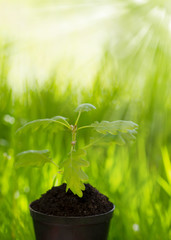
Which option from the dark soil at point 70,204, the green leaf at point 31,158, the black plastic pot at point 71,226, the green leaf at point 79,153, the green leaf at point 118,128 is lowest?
the black plastic pot at point 71,226

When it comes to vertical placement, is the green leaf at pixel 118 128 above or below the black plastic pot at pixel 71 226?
above

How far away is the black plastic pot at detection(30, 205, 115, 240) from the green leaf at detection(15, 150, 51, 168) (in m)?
0.12

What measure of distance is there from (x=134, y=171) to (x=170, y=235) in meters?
0.25

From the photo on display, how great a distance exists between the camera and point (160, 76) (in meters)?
1.27

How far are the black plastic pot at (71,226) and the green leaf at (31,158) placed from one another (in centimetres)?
12

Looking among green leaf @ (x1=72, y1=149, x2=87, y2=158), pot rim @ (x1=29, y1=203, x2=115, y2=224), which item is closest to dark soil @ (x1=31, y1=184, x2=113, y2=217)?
pot rim @ (x1=29, y1=203, x2=115, y2=224)

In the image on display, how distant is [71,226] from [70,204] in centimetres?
5

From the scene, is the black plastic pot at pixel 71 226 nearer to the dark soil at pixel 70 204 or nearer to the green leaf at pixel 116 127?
the dark soil at pixel 70 204

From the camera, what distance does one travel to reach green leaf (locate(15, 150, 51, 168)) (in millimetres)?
833

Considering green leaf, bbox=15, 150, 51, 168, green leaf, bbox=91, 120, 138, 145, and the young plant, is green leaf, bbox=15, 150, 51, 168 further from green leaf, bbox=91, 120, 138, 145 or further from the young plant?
green leaf, bbox=91, 120, 138, 145

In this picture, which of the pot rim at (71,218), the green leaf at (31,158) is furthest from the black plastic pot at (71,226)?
the green leaf at (31,158)

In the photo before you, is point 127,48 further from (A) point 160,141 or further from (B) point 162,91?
(A) point 160,141

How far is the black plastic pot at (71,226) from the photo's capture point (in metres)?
0.80

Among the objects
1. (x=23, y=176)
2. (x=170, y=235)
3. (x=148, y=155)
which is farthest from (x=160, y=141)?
(x=23, y=176)
